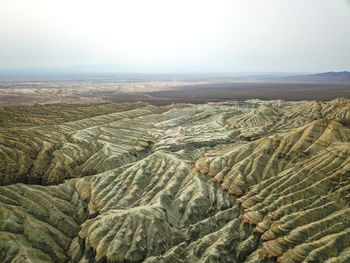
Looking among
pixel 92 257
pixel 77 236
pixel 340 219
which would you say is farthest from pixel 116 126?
Result: pixel 340 219

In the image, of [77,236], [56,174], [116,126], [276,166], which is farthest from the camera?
[116,126]

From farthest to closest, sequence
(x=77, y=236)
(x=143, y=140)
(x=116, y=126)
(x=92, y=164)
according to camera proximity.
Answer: (x=116, y=126) < (x=143, y=140) < (x=92, y=164) < (x=77, y=236)

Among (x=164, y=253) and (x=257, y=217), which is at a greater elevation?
(x=257, y=217)

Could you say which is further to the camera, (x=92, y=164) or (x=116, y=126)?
(x=116, y=126)

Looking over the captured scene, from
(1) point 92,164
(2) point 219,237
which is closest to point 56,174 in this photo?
(1) point 92,164

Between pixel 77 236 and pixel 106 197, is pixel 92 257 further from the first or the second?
pixel 106 197

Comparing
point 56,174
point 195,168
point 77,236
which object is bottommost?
point 77,236

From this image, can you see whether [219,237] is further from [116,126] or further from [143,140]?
[116,126]
